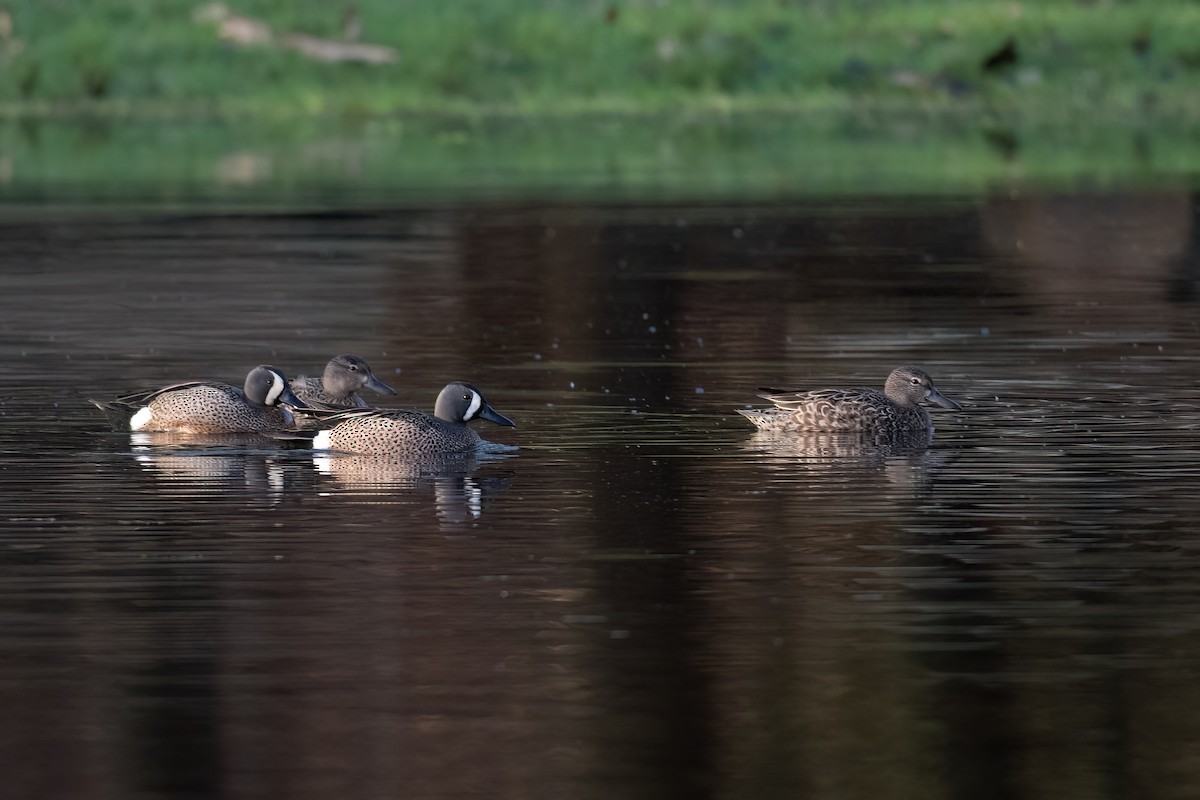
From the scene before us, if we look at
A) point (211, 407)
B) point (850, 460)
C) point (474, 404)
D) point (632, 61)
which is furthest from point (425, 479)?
point (632, 61)

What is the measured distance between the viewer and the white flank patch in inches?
611

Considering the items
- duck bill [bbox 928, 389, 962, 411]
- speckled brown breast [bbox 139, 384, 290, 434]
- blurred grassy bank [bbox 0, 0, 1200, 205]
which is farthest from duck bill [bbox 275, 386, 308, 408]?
blurred grassy bank [bbox 0, 0, 1200, 205]

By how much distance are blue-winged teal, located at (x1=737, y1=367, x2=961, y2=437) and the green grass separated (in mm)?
37716

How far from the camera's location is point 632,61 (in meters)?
54.4

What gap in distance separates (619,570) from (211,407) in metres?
4.81

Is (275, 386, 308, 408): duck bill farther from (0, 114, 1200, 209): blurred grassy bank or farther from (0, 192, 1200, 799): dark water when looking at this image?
(0, 114, 1200, 209): blurred grassy bank

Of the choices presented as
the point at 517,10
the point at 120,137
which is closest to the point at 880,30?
the point at 517,10

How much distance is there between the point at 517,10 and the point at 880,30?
714cm

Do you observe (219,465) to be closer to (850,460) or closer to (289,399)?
(289,399)

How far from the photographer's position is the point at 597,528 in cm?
1213

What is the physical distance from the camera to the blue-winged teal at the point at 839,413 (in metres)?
15.1

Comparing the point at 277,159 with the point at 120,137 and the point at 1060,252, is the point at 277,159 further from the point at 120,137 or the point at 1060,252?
the point at 1060,252

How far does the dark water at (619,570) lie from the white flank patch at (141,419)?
43 centimetres

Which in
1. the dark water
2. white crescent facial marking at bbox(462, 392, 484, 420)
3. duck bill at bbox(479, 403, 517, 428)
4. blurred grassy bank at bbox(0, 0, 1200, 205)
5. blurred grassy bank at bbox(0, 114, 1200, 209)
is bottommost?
the dark water
